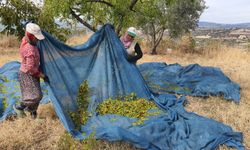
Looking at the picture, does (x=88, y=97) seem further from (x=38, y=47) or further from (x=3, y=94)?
(x=3, y=94)

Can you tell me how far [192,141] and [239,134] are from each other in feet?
2.50

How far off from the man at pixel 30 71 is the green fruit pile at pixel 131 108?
1.11 meters

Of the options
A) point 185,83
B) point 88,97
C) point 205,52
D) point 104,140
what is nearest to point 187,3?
point 205,52

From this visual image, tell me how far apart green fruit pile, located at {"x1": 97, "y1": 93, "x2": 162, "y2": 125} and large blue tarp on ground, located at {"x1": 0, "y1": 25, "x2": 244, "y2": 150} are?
0.13 metres

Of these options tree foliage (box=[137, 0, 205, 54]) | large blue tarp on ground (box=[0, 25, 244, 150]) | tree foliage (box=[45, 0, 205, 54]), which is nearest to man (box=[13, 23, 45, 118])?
large blue tarp on ground (box=[0, 25, 244, 150])

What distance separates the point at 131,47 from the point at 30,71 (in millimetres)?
2235

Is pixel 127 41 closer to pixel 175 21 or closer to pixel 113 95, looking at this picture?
pixel 113 95

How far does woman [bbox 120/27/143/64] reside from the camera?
6.73 metres

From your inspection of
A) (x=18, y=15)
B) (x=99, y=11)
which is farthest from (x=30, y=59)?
(x=18, y=15)

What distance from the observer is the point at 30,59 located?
531 cm

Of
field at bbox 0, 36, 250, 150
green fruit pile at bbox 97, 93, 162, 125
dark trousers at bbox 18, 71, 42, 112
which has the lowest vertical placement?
field at bbox 0, 36, 250, 150

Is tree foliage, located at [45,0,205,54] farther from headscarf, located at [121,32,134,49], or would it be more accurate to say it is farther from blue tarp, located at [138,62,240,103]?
blue tarp, located at [138,62,240,103]

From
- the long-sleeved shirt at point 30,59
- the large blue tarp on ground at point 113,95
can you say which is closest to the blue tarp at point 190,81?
the large blue tarp on ground at point 113,95

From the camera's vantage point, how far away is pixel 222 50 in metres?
14.6
